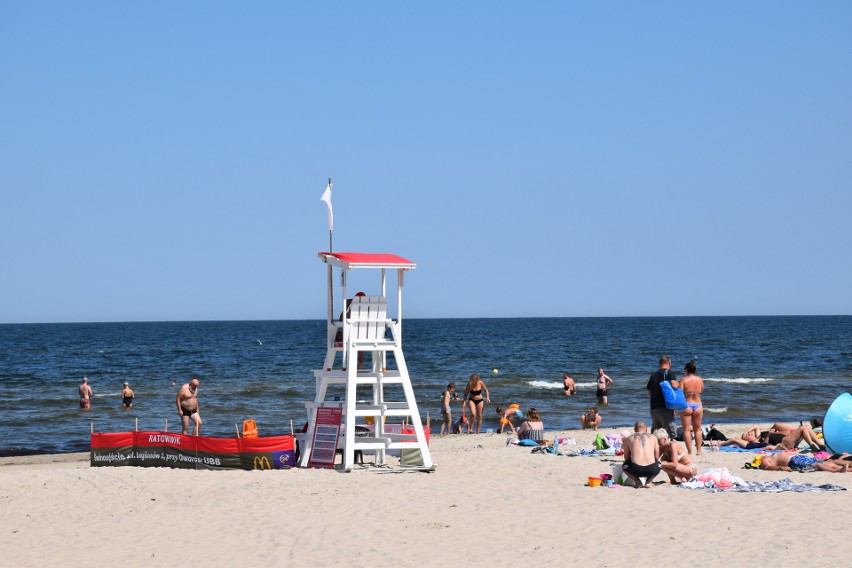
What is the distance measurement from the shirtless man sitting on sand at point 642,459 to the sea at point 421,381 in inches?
381

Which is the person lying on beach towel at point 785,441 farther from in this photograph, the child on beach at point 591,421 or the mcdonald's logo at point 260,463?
the mcdonald's logo at point 260,463

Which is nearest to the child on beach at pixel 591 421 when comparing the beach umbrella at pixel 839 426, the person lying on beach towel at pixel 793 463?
the beach umbrella at pixel 839 426

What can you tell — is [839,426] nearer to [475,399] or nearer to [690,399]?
[690,399]

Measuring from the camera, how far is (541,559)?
388 inches

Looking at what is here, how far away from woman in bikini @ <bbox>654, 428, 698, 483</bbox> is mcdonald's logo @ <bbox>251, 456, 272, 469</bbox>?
6.31m

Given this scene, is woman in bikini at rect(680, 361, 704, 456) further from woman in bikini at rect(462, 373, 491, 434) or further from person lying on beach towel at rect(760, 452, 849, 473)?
woman in bikini at rect(462, 373, 491, 434)

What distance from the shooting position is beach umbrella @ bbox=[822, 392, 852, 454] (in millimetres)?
15633

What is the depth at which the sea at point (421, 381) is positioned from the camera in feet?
92.5

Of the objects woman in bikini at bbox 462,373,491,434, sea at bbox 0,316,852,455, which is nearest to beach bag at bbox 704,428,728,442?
woman in bikini at bbox 462,373,491,434

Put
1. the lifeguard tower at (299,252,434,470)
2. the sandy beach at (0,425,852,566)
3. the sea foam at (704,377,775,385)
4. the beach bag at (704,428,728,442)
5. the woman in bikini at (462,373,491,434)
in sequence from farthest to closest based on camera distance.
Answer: the sea foam at (704,377,775,385), the woman in bikini at (462,373,491,434), the beach bag at (704,428,728,442), the lifeguard tower at (299,252,434,470), the sandy beach at (0,425,852,566)

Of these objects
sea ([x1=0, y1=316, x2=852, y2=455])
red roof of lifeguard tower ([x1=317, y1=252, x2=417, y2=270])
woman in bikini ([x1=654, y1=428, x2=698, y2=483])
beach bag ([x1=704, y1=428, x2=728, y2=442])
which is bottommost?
sea ([x1=0, y1=316, x2=852, y2=455])

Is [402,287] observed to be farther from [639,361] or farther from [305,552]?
[639,361]

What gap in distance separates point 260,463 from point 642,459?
6.29m

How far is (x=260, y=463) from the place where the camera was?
52.6 ft
